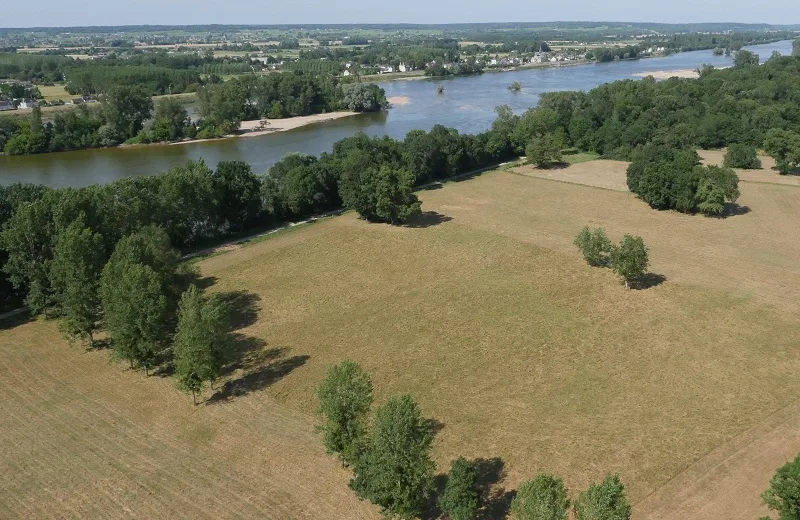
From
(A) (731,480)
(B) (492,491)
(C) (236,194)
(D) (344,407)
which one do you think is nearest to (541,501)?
(B) (492,491)

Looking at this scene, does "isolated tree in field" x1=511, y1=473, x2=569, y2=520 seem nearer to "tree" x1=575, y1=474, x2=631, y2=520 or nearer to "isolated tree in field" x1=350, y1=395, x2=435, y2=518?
"tree" x1=575, y1=474, x2=631, y2=520

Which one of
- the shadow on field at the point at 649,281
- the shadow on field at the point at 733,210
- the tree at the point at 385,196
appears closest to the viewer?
the shadow on field at the point at 649,281

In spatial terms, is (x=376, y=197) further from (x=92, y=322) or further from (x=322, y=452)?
(x=322, y=452)

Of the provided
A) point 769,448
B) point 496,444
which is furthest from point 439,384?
point 769,448

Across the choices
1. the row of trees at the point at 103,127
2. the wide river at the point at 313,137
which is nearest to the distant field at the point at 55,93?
the row of trees at the point at 103,127

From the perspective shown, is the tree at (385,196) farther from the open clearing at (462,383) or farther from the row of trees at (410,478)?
the row of trees at (410,478)
